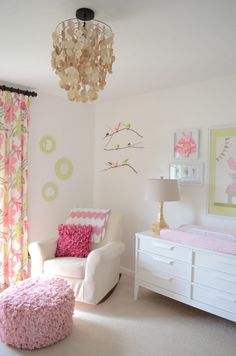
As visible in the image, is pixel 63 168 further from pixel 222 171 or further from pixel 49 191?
pixel 222 171

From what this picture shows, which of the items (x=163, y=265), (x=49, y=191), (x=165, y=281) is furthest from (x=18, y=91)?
(x=165, y=281)

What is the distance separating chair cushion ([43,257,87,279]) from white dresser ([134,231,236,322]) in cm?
59

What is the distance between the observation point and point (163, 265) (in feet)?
9.10

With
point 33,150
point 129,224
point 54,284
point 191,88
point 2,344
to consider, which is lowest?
point 2,344

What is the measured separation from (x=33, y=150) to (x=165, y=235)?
185 centimetres

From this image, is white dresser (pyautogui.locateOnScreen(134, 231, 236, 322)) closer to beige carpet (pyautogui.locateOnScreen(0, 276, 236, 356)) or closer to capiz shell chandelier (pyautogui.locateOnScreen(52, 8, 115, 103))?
beige carpet (pyautogui.locateOnScreen(0, 276, 236, 356))

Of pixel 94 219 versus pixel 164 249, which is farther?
pixel 94 219

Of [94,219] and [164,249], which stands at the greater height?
[94,219]

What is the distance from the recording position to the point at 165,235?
2789 mm

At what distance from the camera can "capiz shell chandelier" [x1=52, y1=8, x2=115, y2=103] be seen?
1563 mm

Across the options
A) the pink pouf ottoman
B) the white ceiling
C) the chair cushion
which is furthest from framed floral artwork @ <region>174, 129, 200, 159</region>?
the pink pouf ottoman

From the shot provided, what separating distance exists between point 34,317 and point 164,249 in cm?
127

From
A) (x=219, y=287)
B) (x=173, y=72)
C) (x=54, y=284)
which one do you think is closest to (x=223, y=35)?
(x=173, y=72)

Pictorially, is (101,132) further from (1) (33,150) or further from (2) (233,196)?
(2) (233,196)
